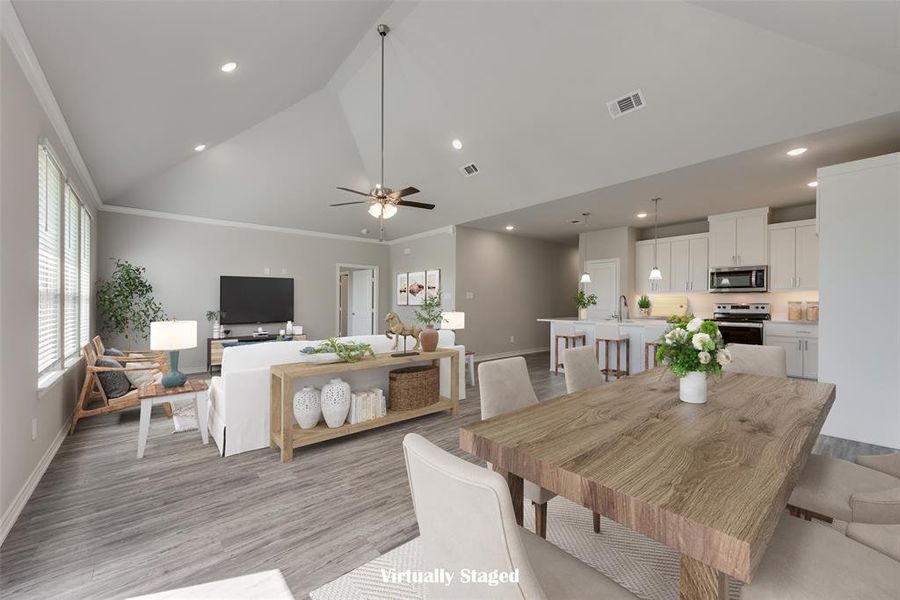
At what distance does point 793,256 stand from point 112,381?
8564 mm

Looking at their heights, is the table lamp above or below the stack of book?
above

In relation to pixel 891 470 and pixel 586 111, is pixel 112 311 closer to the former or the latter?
pixel 586 111

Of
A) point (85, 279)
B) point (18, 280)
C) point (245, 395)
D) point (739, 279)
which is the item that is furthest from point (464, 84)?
point (85, 279)

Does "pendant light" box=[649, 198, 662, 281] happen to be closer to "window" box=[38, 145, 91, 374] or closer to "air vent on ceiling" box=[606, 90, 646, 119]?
"air vent on ceiling" box=[606, 90, 646, 119]

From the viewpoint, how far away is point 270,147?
17.7ft

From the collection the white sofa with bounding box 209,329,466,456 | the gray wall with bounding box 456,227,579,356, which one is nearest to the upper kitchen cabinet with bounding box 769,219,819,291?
the gray wall with bounding box 456,227,579,356

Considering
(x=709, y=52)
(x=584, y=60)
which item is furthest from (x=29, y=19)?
(x=709, y=52)

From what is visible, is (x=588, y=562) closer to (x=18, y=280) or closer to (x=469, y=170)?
(x=18, y=280)

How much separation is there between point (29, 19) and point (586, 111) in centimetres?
411

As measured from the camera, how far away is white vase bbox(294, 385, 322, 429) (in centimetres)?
304

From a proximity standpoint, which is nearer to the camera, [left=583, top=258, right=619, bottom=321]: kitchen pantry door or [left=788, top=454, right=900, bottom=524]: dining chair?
[left=788, top=454, right=900, bottom=524]: dining chair

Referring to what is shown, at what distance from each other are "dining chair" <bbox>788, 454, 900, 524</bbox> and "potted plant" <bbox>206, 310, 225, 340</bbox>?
7366 mm

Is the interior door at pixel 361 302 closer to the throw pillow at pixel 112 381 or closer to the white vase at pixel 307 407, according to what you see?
the throw pillow at pixel 112 381

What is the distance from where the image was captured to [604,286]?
734cm
